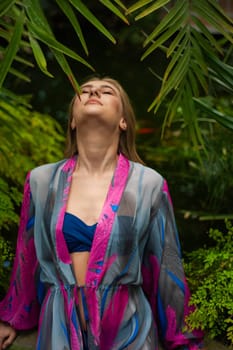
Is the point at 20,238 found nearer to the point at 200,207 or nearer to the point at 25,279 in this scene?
the point at 25,279

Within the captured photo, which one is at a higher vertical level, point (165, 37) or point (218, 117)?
point (165, 37)

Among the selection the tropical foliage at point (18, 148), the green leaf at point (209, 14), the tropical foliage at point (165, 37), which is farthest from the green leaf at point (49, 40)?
the tropical foliage at point (18, 148)

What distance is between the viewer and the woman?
1.90m

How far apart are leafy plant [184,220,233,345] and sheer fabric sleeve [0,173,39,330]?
467mm

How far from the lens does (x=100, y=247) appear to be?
1.88 metres

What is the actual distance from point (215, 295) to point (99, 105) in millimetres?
665

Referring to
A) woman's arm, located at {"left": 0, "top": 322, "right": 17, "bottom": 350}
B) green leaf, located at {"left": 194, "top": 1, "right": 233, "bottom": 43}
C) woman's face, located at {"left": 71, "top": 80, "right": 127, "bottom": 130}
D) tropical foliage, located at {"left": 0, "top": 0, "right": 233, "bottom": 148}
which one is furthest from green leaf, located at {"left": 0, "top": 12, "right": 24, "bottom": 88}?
woman's arm, located at {"left": 0, "top": 322, "right": 17, "bottom": 350}

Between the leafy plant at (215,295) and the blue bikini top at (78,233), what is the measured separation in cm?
38

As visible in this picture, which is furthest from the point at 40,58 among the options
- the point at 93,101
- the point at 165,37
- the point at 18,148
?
the point at 18,148

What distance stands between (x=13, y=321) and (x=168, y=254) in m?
0.50

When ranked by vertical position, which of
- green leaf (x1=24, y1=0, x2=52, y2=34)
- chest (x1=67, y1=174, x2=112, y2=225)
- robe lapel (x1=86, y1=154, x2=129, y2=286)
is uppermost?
green leaf (x1=24, y1=0, x2=52, y2=34)

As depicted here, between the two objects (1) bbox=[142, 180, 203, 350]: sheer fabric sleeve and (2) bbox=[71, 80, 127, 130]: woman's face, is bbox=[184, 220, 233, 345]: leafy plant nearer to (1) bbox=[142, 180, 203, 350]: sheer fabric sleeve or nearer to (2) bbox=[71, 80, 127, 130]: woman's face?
(1) bbox=[142, 180, 203, 350]: sheer fabric sleeve

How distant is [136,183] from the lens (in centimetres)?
197

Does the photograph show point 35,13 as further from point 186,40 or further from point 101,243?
point 101,243
